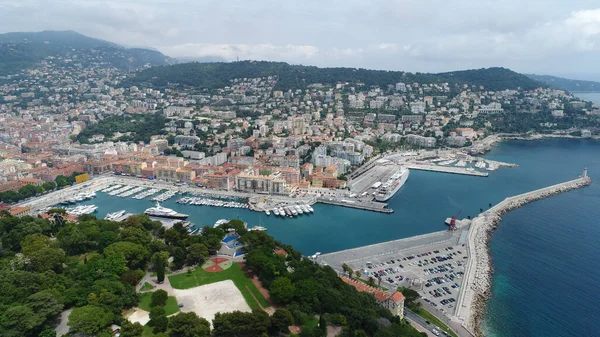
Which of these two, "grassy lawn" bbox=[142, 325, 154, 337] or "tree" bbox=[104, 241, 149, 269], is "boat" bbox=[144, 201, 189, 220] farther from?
"grassy lawn" bbox=[142, 325, 154, 337]

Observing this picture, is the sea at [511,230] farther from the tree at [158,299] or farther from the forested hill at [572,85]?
the forested hill at [572,85]

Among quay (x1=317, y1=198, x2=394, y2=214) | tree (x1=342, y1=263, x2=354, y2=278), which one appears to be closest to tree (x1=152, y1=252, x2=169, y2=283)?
tree (x1=342, y1=263, x2=354, y2=278)

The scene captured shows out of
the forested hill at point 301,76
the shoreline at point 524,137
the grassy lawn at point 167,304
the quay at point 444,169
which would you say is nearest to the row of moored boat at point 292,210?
the grassy lawn at point 167,304

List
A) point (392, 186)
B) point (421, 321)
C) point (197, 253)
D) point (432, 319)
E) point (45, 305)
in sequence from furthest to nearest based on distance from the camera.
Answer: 1. point (392, 186)
2. point (197, 253)
3. point (432, 319)
4. point (421, 321)
5. point (45, 305)

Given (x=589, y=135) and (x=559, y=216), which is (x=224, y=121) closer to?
(x=559, y=216)

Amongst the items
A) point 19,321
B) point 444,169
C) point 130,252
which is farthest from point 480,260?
point 444,169

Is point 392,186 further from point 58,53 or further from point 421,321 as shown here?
point 58,53
